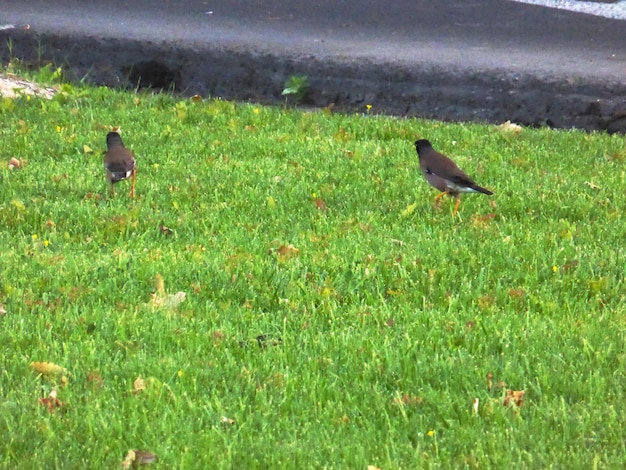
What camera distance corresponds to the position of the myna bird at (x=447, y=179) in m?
6.21

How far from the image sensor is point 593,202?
629 centimetres

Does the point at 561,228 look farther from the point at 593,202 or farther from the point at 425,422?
the point at 425,422

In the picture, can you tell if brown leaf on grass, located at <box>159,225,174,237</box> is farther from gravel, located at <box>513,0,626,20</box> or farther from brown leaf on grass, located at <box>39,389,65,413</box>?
gravel, located at <box>513,0,626,20</box>

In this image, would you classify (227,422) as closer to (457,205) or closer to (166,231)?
(166,231)

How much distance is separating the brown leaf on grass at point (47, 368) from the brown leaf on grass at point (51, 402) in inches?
7.8

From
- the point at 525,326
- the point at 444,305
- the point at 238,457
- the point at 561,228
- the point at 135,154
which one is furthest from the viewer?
the point at 135,154

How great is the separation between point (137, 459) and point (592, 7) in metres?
8.78

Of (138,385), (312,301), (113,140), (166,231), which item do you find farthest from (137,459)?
(113,140)

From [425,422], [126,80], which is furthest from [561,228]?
[126,80]

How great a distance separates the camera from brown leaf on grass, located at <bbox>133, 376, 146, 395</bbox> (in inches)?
151

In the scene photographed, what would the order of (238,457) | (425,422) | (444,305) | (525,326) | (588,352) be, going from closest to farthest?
(238,457)
(425,422)
(588,352)
(525,326)
(444,305)

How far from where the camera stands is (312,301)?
476 cm

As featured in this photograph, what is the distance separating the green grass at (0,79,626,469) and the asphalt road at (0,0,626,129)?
907mm

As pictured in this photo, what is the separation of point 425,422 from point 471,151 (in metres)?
4.21
